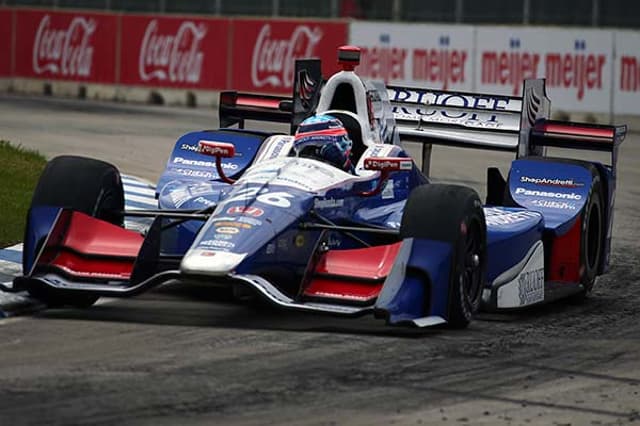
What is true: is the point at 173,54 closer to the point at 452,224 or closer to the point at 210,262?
the point at 452,224

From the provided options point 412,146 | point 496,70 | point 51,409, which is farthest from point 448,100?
point 496,70

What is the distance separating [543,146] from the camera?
44.8ft

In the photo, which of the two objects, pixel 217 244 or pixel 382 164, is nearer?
pixel 217 244

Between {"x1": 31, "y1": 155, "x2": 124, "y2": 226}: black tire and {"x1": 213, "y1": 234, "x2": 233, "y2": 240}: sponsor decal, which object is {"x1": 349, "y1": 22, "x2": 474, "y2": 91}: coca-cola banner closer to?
{"x1": 31, "y1": 155, "x2": 124, "y2": 226}: black tire

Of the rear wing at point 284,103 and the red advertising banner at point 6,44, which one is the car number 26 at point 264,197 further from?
the red advertising banner at point 6,44

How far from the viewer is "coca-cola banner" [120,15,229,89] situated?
108ft

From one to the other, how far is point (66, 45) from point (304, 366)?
86.5 feet

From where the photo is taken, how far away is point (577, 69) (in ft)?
95.7

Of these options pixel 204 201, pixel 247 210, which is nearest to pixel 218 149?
pixel 204 201

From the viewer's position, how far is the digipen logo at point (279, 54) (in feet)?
105

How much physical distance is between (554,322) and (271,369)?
301 cm

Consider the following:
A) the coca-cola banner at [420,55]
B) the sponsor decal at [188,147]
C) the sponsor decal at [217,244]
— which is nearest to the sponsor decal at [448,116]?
the sponsor decal at [188,147]

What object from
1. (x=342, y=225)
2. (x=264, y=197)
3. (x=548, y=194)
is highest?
(x=264, y=197)

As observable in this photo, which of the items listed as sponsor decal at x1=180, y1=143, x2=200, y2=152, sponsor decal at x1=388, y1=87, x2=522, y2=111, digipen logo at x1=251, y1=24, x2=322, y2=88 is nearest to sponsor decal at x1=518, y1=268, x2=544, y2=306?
sponsor decal at x1=388, y1=87, x2=522, y2=111
